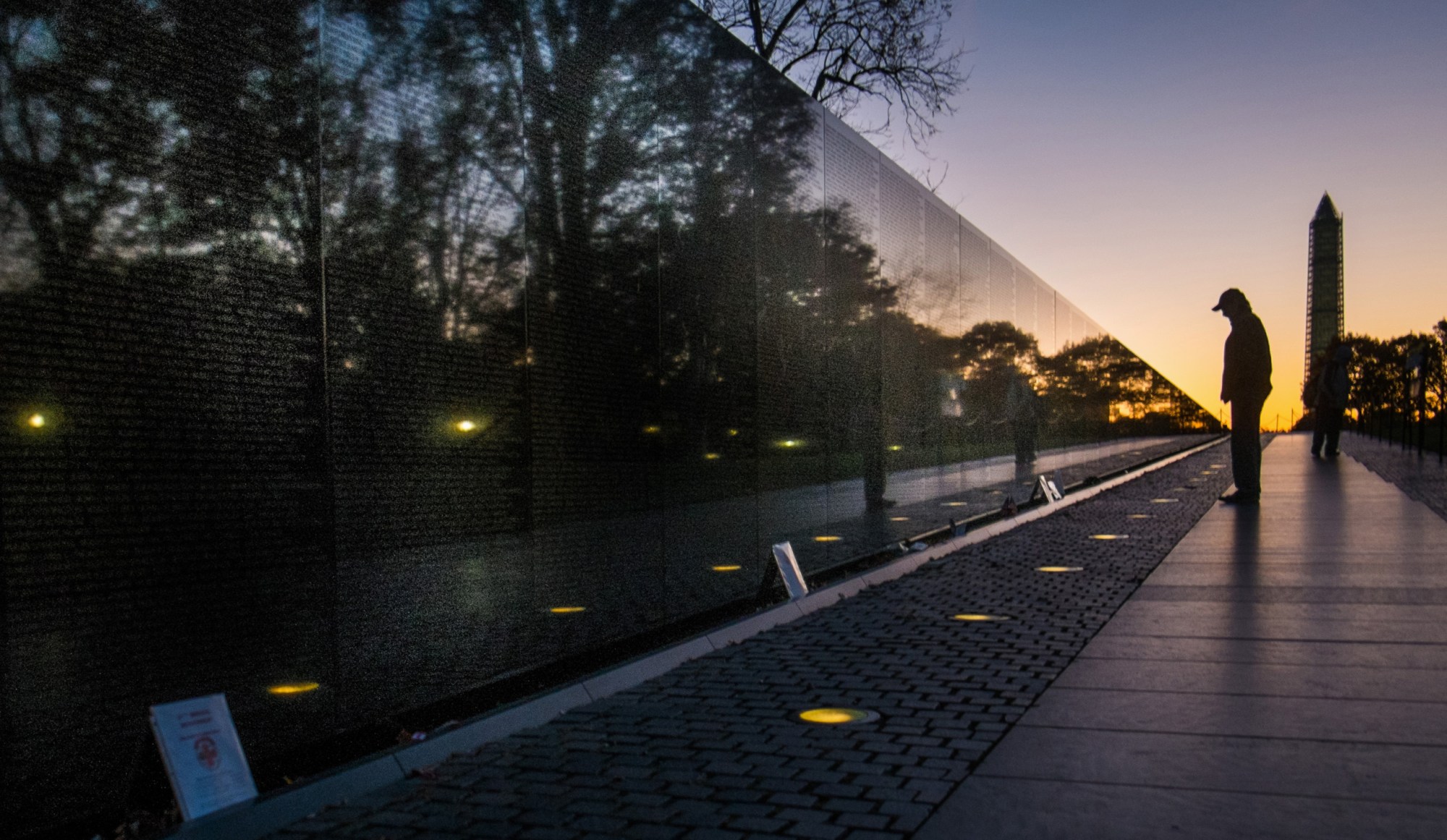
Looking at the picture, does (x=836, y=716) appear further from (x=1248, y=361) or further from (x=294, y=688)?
(x=1248, y=361)

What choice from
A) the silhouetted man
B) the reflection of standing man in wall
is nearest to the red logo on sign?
the silhouetted man

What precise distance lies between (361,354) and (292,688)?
109 centimetres

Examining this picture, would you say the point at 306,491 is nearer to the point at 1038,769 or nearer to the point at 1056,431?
the point at 1038,769

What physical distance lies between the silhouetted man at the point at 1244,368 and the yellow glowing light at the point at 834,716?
382 inches

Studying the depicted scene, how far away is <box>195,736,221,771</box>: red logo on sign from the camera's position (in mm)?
3129

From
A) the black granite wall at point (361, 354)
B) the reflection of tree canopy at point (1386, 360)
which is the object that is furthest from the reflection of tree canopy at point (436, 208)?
the reflection of tree canopy at point (1386, 360)

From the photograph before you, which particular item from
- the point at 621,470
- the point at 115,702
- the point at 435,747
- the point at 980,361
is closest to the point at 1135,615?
the point at 621,470

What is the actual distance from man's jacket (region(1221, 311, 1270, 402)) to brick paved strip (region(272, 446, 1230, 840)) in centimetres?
689

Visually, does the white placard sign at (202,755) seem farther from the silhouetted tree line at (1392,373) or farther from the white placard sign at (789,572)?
the silhouetted tree line at (1392,373)

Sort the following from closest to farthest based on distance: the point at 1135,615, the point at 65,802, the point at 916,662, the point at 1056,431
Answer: the point at 65,802 < the point at 916,662 < the point at 1135,615 < the point at 1056,431

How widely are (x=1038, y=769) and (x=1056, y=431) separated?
1413 centimetres

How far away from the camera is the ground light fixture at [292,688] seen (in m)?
3.63

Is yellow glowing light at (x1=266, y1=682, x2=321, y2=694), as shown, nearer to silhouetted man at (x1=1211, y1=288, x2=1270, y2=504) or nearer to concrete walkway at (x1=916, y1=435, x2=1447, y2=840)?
concrete walkway at (x1=916, y1=435, x2=1447, y2=840)

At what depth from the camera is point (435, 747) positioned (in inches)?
143
